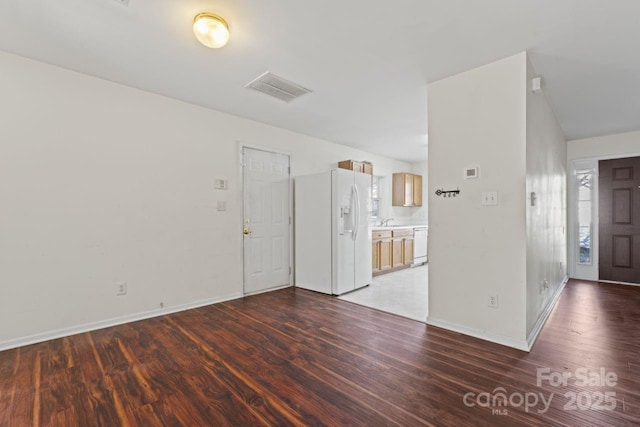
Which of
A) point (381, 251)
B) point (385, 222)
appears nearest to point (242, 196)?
point (381, 251)

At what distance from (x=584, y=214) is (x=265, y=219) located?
5574 millimetres

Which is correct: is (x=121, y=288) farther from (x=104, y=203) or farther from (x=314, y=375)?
(x=314, y=375)

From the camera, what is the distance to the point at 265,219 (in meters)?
4.36

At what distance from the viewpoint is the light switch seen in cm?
259

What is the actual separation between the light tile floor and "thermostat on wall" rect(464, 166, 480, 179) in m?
1.57

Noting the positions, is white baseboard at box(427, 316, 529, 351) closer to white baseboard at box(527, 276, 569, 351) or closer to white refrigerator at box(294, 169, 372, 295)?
white baseboard at box(527, 276, 569, 351)

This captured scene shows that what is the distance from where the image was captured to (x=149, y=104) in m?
3.27

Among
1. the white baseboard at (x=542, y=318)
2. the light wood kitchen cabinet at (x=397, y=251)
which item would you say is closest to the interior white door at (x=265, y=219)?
the light wood kitchen cabinet at (x=397, y=251)

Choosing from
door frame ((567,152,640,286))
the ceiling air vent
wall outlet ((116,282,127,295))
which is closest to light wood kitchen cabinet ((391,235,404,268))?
door frame ((567,152,640,286))

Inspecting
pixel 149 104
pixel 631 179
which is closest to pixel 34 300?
pixel 149 104

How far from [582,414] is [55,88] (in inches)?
187

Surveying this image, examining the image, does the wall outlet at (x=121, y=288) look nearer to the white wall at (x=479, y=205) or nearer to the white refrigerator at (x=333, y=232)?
the white refrigerator at (x=333, y=232)

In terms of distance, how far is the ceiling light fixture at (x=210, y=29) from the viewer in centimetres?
201

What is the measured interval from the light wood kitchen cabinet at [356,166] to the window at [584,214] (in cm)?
374
